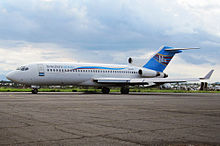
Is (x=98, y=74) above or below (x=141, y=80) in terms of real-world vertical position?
above

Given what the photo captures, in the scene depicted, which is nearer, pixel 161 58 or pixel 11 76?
pixel 11 76

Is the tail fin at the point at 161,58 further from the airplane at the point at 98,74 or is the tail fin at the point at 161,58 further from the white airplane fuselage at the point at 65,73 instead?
the white airplane fuselage at the point at 65,73

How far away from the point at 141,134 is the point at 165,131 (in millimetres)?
834

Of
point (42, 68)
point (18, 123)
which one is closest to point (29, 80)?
point (42, 68)

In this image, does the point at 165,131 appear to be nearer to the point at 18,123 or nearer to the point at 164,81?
the point at 18,123

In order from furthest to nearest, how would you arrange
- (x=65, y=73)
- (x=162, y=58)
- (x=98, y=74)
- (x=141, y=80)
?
(x=162, y=58)
(x=98, y=74)
(x=141, y=80)
(x=65, y=73)

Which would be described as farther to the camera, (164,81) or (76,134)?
(164,81)

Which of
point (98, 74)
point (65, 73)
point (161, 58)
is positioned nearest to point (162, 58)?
point (161, 58)

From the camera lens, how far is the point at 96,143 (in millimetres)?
6023

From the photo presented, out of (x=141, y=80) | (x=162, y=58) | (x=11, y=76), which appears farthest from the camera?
(x=162, y=58)

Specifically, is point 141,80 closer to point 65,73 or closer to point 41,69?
point 65,73

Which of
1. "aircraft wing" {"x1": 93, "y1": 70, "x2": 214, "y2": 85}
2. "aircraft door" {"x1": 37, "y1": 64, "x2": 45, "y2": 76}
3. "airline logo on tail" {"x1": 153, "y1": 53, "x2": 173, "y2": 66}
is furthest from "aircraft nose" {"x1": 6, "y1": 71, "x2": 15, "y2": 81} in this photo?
"airline logo on tail" {"x1": 153, "y1": 53, "x2": 173, "y2": 66}

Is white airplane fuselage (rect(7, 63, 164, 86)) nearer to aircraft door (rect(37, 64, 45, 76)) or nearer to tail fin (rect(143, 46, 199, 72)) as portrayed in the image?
aircraft door (rect(37, 64, 45, 76))

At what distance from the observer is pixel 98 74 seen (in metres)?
40.2
